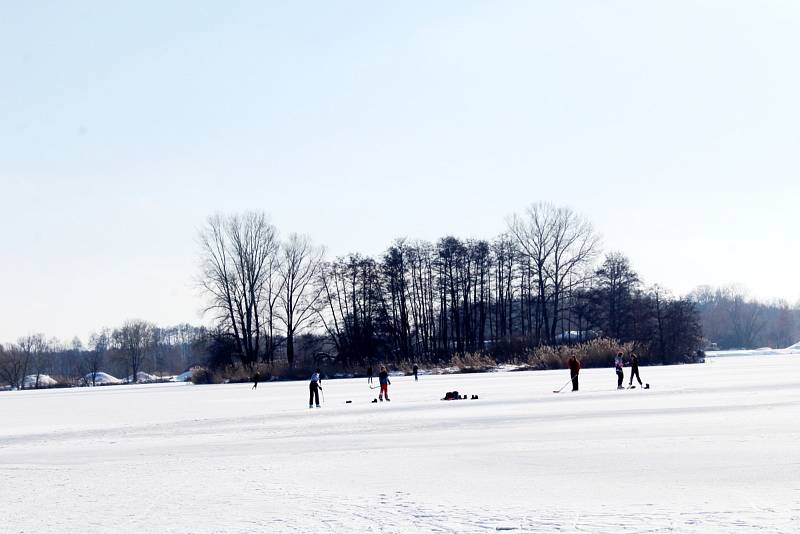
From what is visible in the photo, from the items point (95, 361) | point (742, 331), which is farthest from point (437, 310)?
point (742, 331)

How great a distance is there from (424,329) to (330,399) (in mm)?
51941

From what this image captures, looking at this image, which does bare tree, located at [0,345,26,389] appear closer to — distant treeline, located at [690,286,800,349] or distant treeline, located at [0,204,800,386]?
distant treeline, located at [0,204,800,386]

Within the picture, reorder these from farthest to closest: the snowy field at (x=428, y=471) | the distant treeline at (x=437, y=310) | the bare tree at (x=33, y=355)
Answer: the bare tree at (x=33, y=355) < the distant treeline at (x=437, y=310) < the snowy field at (x=428, y=471)

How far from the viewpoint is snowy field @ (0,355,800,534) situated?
9430mm

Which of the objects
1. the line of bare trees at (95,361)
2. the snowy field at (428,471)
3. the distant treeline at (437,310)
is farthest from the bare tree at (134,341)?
the snowy field at (428,471)

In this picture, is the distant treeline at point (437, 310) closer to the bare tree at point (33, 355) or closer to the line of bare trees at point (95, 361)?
the line of bare trees at point (95, 361)

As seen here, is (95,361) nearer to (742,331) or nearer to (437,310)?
(437,310)

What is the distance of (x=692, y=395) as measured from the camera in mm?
27062

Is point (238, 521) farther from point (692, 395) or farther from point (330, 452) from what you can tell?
point (692, 395)

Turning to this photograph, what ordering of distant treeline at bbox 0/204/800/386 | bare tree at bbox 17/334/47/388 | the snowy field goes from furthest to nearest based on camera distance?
1. bare tree at bbox 17/334/47/388
2. distant treeline at bbox 0/204/800/386
3. the snowy field

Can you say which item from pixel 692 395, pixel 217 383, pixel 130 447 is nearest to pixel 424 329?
pixel 217 383

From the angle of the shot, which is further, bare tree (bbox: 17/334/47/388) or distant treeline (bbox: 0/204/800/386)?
bare tree (bbox: 17/334/47/388)

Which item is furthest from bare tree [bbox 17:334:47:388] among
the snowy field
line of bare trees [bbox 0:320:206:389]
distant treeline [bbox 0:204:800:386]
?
the snowy field

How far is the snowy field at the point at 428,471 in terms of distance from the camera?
371 inches
